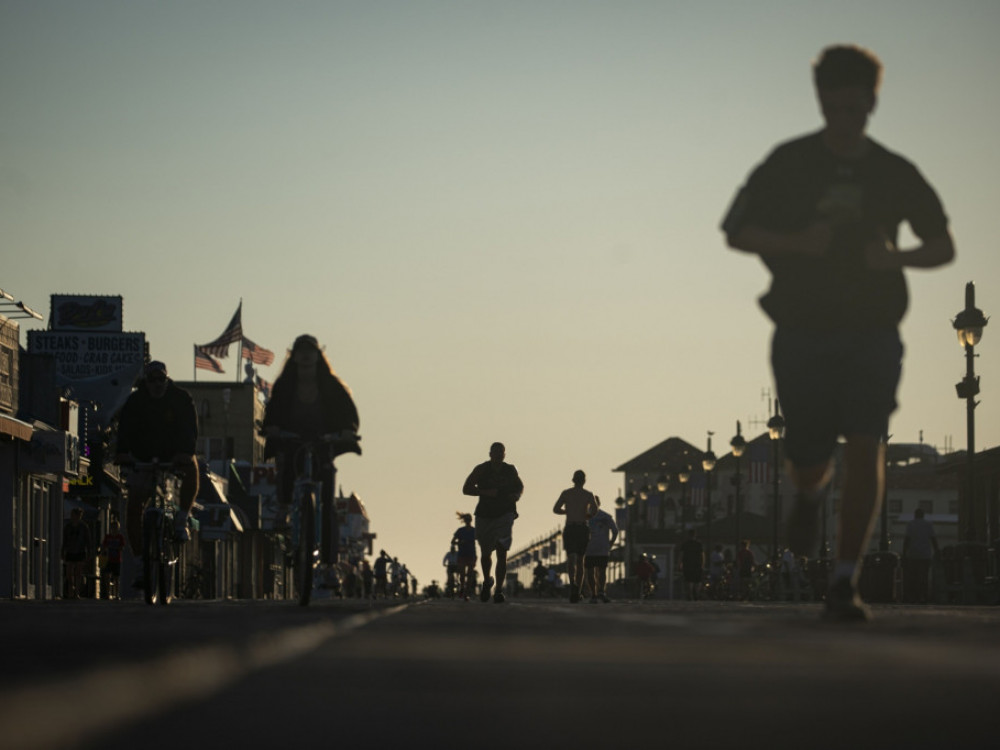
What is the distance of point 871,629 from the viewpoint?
6.50 m

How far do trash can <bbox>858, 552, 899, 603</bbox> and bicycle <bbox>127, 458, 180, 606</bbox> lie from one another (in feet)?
37.0

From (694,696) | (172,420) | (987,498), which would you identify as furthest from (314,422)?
(987,498)

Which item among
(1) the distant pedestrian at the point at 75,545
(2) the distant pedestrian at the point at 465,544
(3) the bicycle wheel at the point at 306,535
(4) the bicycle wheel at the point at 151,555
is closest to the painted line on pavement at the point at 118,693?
(3) the bicycle wheel at the point at 306,535

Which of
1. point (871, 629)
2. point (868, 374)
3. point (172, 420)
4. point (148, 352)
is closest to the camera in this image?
point (871, 629)

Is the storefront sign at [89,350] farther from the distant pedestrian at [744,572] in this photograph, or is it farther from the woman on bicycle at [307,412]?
the woman on bicycle at [307,412]

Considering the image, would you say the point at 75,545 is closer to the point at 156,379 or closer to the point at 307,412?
the point at 156,379

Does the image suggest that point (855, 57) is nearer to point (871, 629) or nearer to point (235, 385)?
point (871, 629)

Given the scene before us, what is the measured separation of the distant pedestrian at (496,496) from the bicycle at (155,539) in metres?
7.76

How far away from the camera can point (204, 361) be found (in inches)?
3723

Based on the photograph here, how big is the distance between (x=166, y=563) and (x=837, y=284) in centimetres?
829

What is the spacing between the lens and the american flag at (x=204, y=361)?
308 feet

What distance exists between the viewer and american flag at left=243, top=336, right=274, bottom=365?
327ft

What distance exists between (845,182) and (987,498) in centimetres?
Answer: 5374

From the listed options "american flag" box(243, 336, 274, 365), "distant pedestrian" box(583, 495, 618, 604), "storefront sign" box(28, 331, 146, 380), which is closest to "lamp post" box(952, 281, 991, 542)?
"distant pedestrian" box(583, 495, 618, 604)
